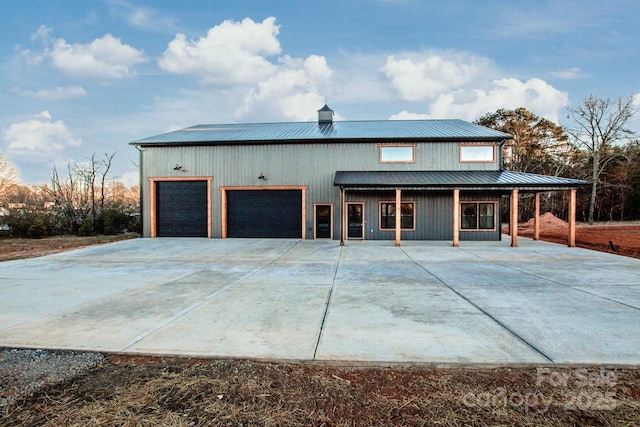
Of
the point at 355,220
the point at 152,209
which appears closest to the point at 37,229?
the point at 152,209

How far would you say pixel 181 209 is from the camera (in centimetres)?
1706

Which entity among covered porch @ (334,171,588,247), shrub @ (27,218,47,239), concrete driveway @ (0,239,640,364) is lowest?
concrete driveway @ (0,239,640,364)

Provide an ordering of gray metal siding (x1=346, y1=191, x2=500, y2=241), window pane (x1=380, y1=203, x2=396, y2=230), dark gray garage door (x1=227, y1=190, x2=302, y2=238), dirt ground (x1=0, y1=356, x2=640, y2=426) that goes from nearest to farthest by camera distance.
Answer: dirt ground (x1=0, y1=356, x2=640, y2=426) → gray metal siding (x1=346, y1=191, x2=500, y2=241) → window pane (x1=380, y1=203, x2=396, y2=230) → dark gray garage door (x1=227, y1=190, x2=302, y2=238)

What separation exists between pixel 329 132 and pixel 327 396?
52.3 ft

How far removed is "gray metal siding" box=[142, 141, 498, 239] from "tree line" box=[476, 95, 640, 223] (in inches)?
700

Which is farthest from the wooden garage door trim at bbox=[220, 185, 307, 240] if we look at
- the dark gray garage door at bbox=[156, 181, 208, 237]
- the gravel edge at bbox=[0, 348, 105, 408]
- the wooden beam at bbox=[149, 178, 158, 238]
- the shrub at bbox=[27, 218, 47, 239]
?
the gravel edge at bbox=[0, 348, 105, 408]

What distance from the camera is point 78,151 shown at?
71.1 ft

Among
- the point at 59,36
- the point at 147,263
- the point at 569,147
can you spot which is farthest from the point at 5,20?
the point at 569,147

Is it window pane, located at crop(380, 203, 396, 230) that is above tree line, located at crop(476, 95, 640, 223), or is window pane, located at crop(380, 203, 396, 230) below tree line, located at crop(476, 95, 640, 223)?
below

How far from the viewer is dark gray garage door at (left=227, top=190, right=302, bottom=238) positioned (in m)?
16.5

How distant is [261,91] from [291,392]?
23967 mm

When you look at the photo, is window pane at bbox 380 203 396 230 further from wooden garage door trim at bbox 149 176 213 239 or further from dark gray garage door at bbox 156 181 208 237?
dark gray garage door at bbox 156 181 208 237

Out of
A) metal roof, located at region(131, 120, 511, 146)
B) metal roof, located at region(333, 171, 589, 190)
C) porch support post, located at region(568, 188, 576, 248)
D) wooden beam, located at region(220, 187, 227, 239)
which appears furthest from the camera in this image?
wooden beam, located at region(220, 187, 227, 239)

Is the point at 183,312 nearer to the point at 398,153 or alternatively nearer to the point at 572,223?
the point at 398,153
